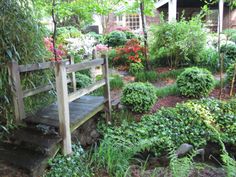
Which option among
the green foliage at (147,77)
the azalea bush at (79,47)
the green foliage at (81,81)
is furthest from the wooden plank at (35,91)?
the green foliage at (147,77)

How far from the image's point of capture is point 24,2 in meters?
2.84

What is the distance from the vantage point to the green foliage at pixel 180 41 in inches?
247

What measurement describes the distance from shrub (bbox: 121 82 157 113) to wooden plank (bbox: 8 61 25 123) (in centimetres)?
174

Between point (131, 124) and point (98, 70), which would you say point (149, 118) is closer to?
point (131, 124)

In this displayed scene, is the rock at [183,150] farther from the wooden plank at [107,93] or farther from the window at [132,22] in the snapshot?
the window at [132,22]

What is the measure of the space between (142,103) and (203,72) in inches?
60.5

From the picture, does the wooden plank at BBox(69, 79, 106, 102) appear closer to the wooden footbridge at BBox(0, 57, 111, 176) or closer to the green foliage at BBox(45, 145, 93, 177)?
the wooden footbridge at BBox(0, 57, 111, 176)

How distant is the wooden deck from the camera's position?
108 inches

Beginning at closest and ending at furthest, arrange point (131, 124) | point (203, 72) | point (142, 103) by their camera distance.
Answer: point (131, 124), point (142, 103), point (203, 72)

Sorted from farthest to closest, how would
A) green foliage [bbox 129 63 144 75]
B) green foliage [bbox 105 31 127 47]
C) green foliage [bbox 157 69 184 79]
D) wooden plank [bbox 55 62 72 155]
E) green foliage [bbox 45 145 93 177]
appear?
1. green foliage [bbox 105 31 127 47]
2. green foliage [bbox 129 63 144 75]
3. green foliage [bbox 157 69 184 79]
4. wooden plank [bbox 55 62 72 155]
5. green foliage [bbox 45 145 93 177]

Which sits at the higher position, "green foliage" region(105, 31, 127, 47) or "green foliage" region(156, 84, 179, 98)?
"green foliage" region(105, 31, 127, 47)

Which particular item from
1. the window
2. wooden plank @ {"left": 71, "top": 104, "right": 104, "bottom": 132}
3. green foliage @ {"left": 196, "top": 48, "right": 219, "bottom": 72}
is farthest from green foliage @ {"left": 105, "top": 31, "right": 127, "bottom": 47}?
wooden plank @ {"left": 71, "top": 104, "right": 104, "bottom": 132}

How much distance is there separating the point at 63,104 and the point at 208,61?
17.4ft

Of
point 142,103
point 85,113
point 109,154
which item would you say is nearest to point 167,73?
point 142,103
